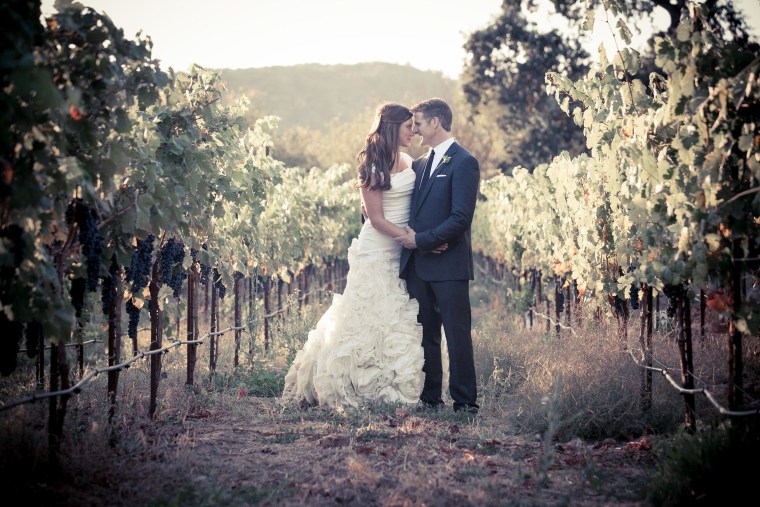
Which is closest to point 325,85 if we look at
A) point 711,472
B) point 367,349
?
point 367,349

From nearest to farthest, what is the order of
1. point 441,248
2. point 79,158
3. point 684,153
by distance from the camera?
1. point 79,158
2. point 684,153
3. point 441,248

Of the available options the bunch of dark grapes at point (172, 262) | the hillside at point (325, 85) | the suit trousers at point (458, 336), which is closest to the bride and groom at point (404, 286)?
the suit trousers at point (458, 336)

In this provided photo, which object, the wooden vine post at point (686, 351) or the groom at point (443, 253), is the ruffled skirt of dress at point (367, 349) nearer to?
the groom at point (443, 253)

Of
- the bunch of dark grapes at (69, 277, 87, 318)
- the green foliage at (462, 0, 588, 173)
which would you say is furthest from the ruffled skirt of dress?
the green foliage at (462, 0, 588, 173)

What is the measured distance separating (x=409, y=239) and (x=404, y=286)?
20.1 inches

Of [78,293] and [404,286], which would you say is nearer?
[78,293]

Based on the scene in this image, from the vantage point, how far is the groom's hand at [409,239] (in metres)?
5.61

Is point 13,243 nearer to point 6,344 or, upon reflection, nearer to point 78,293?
point 6,344

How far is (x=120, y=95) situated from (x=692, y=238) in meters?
3.11

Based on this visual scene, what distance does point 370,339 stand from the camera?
19.0 ft

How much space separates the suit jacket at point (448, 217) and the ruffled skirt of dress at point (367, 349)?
0.41 meters

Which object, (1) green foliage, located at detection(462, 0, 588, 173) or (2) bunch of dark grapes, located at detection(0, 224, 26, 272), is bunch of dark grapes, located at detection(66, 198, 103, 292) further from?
(1) green foliage, located at detection(462, 0, 588, 173)

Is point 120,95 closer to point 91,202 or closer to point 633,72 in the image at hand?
point 91,202

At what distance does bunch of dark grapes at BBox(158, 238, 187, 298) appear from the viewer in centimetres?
481
